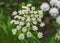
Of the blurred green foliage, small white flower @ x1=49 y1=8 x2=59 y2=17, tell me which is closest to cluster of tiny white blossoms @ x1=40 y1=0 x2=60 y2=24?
small white flower @ x1=49 y1=8 x2=59 y2=17

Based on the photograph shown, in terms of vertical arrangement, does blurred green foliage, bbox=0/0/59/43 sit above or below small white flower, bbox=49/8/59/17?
below

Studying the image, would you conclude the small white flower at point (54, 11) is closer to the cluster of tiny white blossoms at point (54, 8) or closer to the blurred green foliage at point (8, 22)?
the cluster of tiny white blossoms at point (54, 8)


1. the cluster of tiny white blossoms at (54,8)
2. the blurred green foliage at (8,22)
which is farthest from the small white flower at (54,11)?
the blurred green foliage at (8,22)

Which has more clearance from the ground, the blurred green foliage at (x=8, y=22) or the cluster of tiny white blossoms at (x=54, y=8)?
the cluster of tiny white blossoms at (x=54, y=8)

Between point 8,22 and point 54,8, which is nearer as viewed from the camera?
point 54,8

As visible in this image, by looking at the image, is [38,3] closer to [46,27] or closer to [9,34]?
[46,27]

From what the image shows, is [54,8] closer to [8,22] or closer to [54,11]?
[54,11]

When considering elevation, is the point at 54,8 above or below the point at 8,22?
above

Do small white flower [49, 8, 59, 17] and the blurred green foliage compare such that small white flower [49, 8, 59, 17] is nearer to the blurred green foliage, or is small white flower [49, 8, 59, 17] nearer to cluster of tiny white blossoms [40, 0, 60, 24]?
cluster of tiny white blossoms [40, 0, 60, 24]

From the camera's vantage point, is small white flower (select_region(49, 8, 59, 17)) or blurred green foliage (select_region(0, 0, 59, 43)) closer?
small white flower (select_region(49, 8, 59, 17))

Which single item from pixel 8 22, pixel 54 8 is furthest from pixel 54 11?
pixel 8 22

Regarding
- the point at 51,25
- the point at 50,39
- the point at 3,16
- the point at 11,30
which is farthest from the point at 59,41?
the point at 3,16
